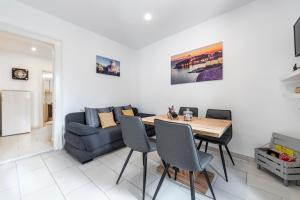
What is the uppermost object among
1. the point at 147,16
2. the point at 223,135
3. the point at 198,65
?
the point at 147,16

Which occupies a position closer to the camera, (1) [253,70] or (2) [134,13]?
(1) [253,70]

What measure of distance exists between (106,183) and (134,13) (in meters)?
2.89

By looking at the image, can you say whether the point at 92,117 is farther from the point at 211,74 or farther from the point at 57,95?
the point at 211,74

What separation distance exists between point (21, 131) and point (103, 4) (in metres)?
4.13

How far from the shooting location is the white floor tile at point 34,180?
1568 millimetres

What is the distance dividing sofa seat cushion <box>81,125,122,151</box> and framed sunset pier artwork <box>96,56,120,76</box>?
1.64 m

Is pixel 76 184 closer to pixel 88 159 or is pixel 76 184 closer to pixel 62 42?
pixel 88 159

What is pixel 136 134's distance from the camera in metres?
1.52

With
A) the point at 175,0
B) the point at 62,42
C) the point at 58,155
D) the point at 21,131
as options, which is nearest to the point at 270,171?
the point at 175,0

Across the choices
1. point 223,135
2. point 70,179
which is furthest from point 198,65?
point 70,179

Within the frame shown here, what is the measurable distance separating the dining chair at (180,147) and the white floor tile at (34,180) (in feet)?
5.16

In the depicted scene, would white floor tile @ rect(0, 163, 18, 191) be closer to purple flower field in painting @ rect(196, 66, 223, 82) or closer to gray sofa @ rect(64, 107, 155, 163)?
gray sofa @ rect(64, 107, 155, 163)

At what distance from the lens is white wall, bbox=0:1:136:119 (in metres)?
2.31

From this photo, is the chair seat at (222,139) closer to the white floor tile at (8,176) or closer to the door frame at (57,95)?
the white floor tile at (8,176)
